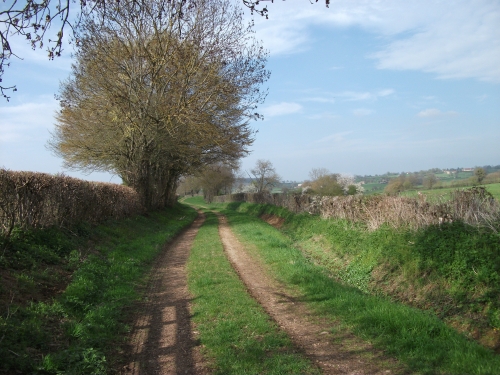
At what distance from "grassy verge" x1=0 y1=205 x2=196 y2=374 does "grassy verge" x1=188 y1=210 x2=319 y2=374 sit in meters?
1.32

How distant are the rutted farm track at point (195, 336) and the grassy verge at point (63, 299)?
1.36 ft

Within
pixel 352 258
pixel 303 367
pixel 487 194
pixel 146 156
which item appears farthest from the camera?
pixel 146 156

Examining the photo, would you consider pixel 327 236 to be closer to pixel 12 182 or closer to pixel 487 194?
pixel 487 194

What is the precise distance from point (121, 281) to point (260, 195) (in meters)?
32.2

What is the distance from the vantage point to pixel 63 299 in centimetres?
697

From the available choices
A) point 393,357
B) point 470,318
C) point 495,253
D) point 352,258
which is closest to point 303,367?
point 393,357

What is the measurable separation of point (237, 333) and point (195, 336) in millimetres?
615

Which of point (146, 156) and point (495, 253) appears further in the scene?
point (146, 156)

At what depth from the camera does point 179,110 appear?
20.8m

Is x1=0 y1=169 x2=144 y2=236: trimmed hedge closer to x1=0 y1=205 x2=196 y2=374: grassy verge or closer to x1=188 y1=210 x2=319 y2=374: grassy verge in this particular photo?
x1=0 y1=205 x2=196 y2=374: grassy verge

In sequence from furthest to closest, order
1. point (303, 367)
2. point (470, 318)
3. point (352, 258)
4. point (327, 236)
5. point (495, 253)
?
point (327, 236), point (352, 258), point (495, 253), point (470, 318), point (303, 367)

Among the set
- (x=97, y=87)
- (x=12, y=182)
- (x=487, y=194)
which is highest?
(x=97, y=87)

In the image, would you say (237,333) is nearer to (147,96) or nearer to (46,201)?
(46,201)

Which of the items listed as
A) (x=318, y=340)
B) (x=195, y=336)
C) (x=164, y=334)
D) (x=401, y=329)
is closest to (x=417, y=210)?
(x=401, y=329)
